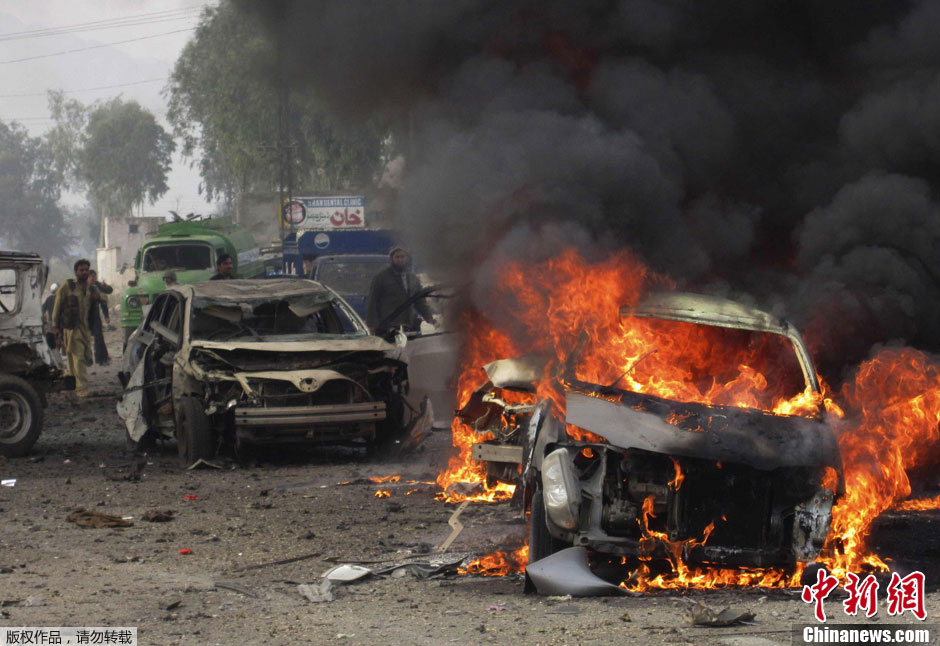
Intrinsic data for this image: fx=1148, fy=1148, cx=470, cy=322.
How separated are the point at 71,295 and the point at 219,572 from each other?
11.2m

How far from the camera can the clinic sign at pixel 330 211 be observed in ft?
112

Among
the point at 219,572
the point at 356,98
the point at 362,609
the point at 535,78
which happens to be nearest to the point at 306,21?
the point at 356,98

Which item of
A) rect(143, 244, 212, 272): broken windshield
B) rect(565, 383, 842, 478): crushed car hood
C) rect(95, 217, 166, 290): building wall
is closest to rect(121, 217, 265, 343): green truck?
rect(143, 244, 212, 272): broken windshield

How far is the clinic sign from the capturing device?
112 ft

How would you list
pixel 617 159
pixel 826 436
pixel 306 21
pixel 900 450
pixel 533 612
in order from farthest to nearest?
pixel 306 21 < pixel 617 159 < pixel 900 450 < pixel 826 436 < pixel 533 612

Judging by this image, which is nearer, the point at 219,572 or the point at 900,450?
the point at 219,572

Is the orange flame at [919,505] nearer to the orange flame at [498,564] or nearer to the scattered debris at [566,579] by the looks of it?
the orange flame at [498,564]

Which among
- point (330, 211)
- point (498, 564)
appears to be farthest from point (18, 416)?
point (330, 211)

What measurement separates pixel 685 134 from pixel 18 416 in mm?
7028

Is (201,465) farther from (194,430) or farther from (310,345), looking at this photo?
(310,345)

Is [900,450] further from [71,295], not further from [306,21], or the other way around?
[71,295]

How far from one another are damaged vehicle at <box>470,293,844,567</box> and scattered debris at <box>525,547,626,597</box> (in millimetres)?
135

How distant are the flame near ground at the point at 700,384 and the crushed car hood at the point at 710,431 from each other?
0.40 metres

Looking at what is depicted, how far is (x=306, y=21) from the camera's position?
11812 millimetres
